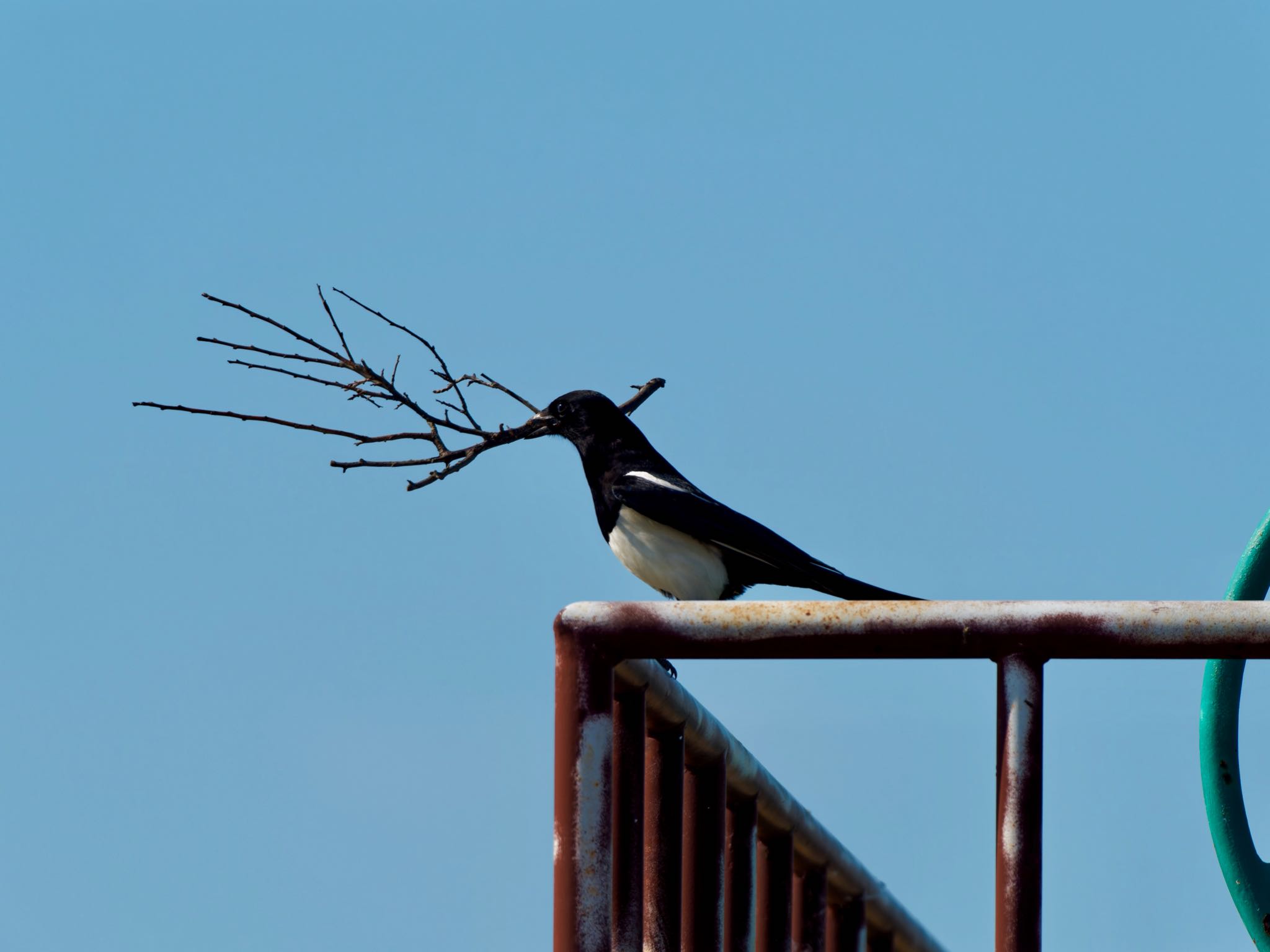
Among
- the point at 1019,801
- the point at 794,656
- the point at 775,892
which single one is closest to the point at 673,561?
the point at 775,892

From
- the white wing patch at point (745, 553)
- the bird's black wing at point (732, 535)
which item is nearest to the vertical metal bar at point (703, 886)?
the bird's black wing at point (732, 535)

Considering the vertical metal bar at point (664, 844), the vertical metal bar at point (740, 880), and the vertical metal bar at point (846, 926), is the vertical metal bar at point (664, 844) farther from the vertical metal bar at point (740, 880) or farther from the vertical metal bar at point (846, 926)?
the vertical metal bar at point (846, 926)

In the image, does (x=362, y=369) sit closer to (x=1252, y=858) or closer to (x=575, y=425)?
(x=575, y=425)

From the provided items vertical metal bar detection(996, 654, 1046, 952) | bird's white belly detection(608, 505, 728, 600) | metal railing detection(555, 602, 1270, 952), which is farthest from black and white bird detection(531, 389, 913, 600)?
vertical metal bar detection(996, 654, 1046, 952)

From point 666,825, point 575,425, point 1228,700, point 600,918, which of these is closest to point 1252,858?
point 1228,700

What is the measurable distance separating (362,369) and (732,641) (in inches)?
96.9

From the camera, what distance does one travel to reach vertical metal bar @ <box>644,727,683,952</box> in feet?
8.94

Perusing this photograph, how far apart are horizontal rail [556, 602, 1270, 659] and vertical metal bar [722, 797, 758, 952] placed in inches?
47.3

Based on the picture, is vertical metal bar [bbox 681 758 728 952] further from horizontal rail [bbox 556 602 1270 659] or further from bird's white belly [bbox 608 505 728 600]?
bird's white belly [bbox 608 505 728 600]

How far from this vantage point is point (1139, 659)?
2.19 metres

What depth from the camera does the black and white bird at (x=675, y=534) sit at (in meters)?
5.23

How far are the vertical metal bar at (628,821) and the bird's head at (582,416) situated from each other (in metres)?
3.53

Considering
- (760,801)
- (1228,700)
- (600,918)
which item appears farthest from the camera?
(1228,700)

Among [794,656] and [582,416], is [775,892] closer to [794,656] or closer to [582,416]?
[794,656]
